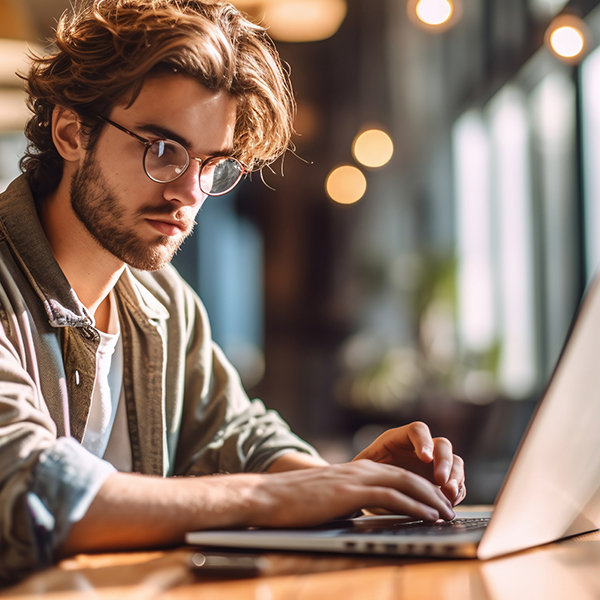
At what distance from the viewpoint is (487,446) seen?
13.8ft

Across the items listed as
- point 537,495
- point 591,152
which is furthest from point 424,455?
point 591,152

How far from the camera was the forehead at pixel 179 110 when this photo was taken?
1.19 m

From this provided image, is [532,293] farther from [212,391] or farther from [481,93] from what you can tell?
[212,391]

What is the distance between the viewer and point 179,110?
3.91 feet

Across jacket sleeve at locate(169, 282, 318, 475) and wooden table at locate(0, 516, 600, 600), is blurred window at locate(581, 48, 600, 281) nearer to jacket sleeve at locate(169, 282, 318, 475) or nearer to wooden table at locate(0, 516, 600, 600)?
jacket sleeve at locate(169, 282, 318, 475)

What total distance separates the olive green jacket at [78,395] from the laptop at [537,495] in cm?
16

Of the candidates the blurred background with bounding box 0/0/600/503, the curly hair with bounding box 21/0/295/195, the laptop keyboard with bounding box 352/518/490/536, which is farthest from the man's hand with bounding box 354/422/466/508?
the blurred background with bounding box 0/0/600/503

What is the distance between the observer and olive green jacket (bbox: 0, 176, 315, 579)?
2.08 ft

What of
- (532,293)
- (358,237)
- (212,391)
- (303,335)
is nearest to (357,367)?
(303,335)

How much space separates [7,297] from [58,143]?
0.50 metres

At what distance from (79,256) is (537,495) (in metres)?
0.95

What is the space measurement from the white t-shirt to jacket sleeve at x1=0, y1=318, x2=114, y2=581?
0.47 metres

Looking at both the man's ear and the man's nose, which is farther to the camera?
the man's ear

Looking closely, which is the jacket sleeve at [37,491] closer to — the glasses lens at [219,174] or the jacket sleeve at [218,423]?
the jacket sleeve at [218,423]
